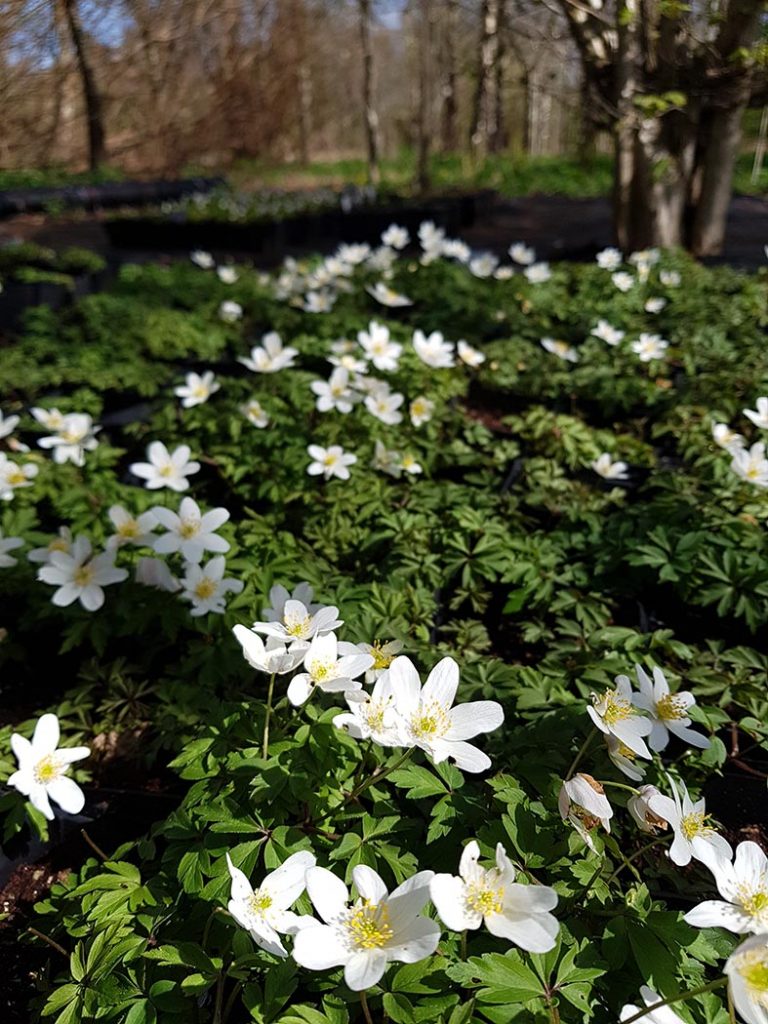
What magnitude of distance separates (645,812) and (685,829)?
66mm

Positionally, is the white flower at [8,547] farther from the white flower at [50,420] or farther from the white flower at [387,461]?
the white flower at [387,461]

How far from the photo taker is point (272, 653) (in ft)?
4.49

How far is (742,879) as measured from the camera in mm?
1065

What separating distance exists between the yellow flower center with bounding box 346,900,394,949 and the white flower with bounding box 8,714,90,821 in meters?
0.62

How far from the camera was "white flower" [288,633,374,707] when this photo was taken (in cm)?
130

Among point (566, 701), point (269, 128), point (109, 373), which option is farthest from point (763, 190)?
point (269, 128)

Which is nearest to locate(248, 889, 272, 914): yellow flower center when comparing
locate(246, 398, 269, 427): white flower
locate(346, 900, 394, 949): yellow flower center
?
locate(346, 900, 394, 949): yellow flower center

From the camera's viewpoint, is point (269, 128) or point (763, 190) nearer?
point (763, 190)

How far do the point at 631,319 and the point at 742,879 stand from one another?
11.3 feet

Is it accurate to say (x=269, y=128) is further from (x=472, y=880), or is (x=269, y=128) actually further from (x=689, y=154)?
(x=472, y=880)

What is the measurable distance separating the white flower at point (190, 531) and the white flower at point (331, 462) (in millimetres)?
541

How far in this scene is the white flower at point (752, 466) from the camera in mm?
2141

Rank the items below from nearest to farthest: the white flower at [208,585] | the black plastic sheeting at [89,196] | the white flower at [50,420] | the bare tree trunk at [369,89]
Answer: the white flower at [208,585] < the white flower at [50,420] < the black plastic sheeting at [89,196] < the bare tree trunk at [369,89]

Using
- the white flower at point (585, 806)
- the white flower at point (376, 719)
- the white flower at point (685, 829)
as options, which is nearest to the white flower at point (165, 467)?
the white flower at point (376, 719)
